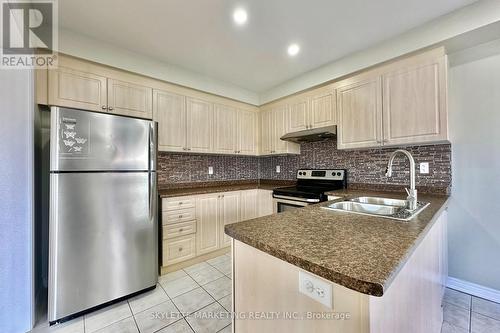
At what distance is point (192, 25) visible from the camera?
189cm

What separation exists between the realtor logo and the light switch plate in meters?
2.13

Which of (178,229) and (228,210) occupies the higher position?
(228,210)

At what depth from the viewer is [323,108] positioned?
2750 mm

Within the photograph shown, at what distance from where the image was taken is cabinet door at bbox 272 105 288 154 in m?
3.26

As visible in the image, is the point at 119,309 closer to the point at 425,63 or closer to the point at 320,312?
the point at 320,312

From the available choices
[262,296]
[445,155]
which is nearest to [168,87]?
[262,296]

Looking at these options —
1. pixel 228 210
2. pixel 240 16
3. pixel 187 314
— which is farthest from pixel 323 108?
pixel 187 314

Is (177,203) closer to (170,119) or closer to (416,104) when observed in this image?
(170,119)

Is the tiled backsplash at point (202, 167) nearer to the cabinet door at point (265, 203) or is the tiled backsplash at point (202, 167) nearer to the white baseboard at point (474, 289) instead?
the cabinet door at point (265, 203)

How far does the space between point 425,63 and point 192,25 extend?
2.12 meters

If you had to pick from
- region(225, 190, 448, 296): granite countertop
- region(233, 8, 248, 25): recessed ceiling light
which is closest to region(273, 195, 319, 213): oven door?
region(225, 190, 448, 296): granite countertop

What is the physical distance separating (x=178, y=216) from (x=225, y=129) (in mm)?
1446

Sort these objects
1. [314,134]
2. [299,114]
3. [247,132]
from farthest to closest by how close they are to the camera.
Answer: [247,132]
[299,114]
[314,134]

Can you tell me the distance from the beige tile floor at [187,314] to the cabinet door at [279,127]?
2011 mm
